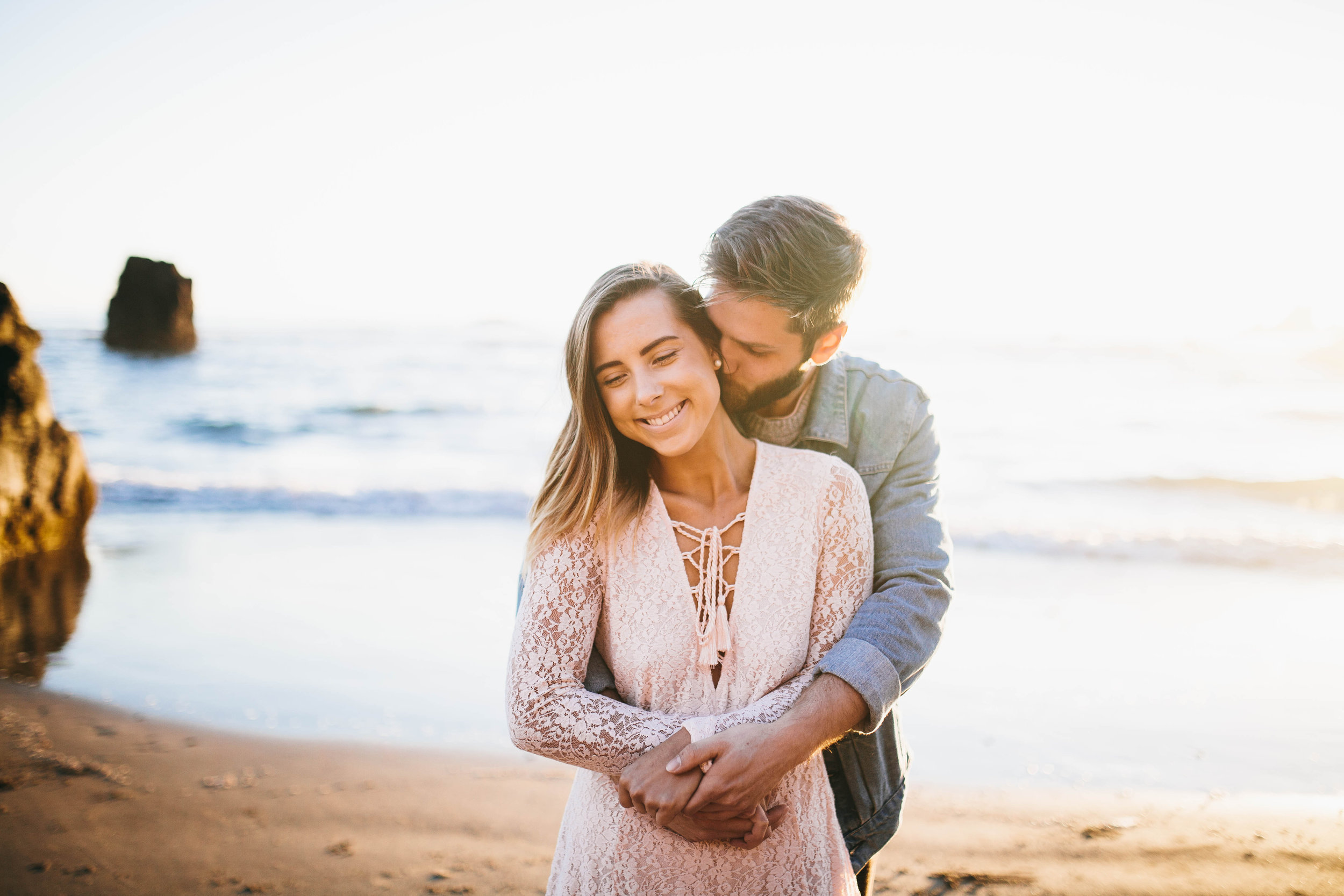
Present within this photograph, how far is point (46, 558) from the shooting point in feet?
20.7

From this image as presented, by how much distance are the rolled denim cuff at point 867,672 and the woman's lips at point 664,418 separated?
668 mm

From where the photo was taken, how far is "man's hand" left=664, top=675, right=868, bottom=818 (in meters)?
1.65

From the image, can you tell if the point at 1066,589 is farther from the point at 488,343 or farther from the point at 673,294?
the point at 488,343

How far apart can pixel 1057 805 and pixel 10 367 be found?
295 inches

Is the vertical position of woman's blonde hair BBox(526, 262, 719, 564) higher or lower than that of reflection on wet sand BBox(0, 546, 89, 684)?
higher

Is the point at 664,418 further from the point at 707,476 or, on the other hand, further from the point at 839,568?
the point at 839,568

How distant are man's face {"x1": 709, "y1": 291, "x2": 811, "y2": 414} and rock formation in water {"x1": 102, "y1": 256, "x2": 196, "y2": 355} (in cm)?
2643

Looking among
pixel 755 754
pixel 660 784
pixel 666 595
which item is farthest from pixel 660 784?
pixel 666 595

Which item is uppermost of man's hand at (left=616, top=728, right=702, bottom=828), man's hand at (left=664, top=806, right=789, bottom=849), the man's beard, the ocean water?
the man's beard

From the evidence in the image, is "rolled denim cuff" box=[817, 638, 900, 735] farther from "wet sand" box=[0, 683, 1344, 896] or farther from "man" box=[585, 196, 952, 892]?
"wet sand" box=[0, 683, 1344, 896]

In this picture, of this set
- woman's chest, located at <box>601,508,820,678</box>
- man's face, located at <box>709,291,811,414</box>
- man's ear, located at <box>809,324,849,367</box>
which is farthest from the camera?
man's ear, located at <box>809,324,849,367</box>

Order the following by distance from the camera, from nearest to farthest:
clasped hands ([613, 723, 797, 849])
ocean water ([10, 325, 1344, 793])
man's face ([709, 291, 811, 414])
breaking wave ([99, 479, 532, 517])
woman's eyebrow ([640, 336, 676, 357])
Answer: clasped hands ([613, 723, 797, 849]) → woman's eyebrow ([640, 336, 676, 357]) → man's face ([709, 291, 811, 414]) → ocean water ([10, 325, 1344, 793]) → breaking wave ([99, 479, 532, 517])

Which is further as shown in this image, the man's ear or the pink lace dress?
the man's ear

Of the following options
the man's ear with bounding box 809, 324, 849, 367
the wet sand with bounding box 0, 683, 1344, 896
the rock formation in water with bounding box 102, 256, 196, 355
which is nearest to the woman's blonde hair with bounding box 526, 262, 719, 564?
the man's ear with bounding box 809, 324, 849, 367
